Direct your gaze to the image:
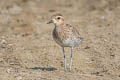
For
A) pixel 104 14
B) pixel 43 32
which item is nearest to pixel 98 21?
pixel 104 14

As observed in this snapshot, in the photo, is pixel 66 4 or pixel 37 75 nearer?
pixel 37 75

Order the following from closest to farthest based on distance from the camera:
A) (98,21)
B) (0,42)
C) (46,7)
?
(0,42) < (98,21) < (46,7)

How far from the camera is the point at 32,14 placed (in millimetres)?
16344

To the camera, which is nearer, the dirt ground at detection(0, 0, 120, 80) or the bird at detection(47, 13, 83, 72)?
the bird at detection(47, 13, 83, 72)

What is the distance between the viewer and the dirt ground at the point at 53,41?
8906 millimetres

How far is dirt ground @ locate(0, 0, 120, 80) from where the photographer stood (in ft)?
29.2

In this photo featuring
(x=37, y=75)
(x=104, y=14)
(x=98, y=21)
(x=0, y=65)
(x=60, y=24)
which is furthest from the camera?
(x=104, y=14)

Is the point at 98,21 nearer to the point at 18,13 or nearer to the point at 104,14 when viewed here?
the point at 104,14

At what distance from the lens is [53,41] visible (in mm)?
12289

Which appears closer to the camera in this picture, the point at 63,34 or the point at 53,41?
the point at 63,34

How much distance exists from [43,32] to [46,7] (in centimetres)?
429

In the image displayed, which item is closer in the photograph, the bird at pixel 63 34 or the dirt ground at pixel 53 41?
the bird at pixel 63 34

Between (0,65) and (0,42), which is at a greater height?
(0,42)

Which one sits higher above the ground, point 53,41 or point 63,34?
point 53,41
